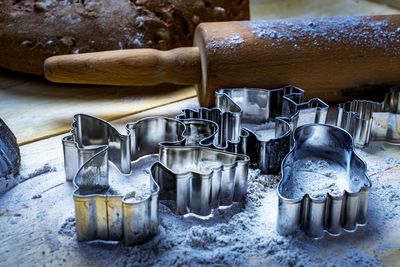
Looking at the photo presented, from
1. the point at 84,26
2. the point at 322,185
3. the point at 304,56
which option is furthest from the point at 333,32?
the point at 84,26

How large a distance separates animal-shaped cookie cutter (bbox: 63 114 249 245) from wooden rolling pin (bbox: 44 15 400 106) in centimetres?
13

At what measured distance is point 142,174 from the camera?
0.79 metres

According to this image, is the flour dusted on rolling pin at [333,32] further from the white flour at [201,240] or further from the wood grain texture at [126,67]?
the white flour at [201,240]

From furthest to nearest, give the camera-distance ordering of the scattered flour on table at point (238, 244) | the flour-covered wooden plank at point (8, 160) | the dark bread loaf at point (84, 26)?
the dark bread loaf at point (84, 26), the flour-covered wooden plank at point (8, 160), the scattered flour on table at point (238, 244)

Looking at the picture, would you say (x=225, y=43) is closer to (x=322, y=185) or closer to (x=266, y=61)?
(x=266, y=61)

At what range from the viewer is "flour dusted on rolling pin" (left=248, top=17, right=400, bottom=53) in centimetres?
95

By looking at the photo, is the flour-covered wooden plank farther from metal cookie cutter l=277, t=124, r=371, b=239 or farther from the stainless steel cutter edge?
metal cookie cutter l=277, t=124, r=371, b=239

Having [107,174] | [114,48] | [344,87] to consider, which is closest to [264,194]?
[107,174]

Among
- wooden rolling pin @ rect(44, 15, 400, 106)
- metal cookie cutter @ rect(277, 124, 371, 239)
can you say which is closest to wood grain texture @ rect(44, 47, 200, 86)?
wooden rolling pin @ rect(44, 15, 400, 106)

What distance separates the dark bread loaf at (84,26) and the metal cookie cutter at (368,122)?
1.15 feet

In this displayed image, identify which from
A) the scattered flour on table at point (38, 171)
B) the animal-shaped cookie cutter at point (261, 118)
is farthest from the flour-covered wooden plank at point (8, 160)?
the animal-shaped cookie cutter at point (261, 118)

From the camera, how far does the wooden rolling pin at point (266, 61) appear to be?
93cm

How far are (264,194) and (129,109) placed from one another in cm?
33

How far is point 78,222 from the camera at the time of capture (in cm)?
64
